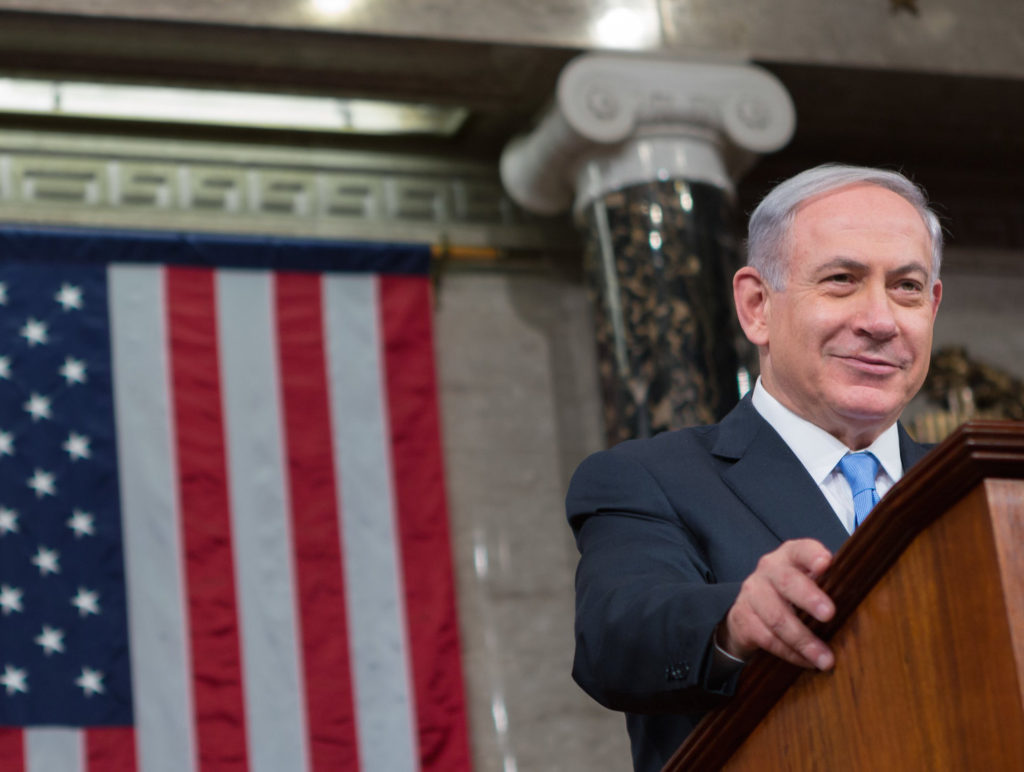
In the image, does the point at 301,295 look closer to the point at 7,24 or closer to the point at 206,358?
the point at 206,358

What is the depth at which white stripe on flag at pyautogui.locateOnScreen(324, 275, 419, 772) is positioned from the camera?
5.52 meters

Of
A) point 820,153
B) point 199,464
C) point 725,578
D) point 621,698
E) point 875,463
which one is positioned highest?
point 820,153

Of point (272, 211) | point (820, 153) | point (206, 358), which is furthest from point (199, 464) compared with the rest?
point (820, 153)

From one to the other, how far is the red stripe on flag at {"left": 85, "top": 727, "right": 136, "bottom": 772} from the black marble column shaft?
2012 mm

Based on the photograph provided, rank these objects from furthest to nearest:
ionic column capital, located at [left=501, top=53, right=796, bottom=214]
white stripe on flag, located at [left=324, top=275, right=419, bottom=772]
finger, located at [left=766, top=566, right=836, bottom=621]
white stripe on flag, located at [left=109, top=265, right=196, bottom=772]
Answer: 1. ionic column capital, located at [left=501, top=53, right=796, bottom=214]
2. white stripe on flag, located at [left=324, top=275, right=419, bottom=772]
3. white stripe on flag, located at [left=109, top=265, right=196, bottom=772]
4. finger, located at [left=766, top=566, right=836, bottom=621]

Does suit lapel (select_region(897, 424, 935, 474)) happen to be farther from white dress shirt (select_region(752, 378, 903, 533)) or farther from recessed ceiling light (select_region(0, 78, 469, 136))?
recessed ceiling light (select_region(0, 78, 469, 136))

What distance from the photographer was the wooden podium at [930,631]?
1212 mm

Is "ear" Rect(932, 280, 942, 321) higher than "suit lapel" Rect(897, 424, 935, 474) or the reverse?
higher

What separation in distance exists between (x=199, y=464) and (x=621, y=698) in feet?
13.6

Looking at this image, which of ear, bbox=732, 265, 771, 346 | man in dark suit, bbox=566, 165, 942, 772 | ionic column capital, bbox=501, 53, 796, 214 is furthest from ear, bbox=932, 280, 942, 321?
ionic column capital, bbox=501, 53, 796, 214

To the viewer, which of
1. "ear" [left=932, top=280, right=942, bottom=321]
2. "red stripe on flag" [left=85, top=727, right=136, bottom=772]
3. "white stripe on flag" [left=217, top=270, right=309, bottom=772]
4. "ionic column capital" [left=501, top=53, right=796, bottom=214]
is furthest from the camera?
"ionic column capital" [left=501, top=53, right=796, bottom=214]

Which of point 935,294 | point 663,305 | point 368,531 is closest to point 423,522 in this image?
point 368,531

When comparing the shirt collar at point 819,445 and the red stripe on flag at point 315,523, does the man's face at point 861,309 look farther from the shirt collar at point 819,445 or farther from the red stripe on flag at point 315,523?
the red stripe on flag at point 315,523

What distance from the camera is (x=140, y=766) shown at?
521 cm
